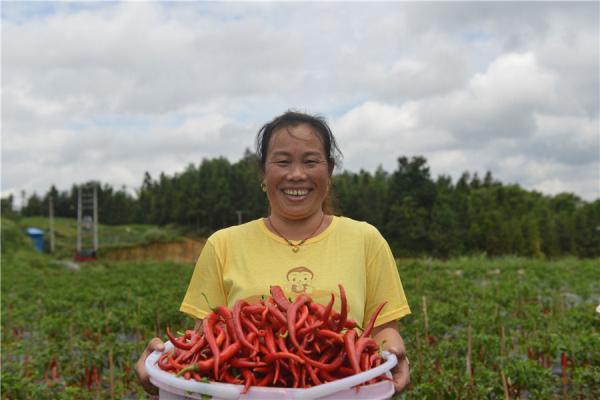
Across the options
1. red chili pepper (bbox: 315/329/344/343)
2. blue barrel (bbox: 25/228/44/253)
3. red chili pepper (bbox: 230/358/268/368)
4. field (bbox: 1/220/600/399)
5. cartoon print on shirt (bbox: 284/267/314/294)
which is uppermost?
cartoon print on shirt (bbox: 284/267/314/294)

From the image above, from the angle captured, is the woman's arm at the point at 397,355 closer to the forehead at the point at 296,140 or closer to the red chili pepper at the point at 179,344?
the red chili pepper at the point at 179,344

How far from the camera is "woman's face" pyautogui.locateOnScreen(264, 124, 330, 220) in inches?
94.6

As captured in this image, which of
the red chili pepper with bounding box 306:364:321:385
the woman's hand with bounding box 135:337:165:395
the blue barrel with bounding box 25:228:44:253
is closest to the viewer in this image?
the red chili pepper with bounding box 306:364:321:385

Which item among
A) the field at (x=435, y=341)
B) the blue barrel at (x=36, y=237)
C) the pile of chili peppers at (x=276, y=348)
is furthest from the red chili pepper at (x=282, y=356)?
the blue barrel at (x=36, y=237)

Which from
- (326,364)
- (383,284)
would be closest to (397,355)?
(326,364)

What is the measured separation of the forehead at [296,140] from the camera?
2408mm

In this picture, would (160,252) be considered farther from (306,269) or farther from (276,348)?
(276,348)

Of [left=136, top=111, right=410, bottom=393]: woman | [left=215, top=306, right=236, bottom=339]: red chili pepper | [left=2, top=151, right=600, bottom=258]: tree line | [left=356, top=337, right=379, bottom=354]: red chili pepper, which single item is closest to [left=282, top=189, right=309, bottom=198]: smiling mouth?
[left=136, top=111, right=410, bottom=393]: woman

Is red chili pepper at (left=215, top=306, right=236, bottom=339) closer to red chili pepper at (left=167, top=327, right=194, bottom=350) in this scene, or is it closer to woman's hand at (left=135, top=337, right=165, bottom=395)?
red chili pepper at (left=167, top=327, right=194, bottom=350)

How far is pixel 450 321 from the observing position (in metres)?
8.21

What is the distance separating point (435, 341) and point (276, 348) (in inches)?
239

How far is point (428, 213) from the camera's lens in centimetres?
4675

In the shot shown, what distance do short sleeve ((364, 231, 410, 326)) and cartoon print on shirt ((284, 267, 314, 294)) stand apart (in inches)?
11.4

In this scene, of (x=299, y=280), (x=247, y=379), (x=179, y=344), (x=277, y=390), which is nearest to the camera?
(x=277, y=390)
